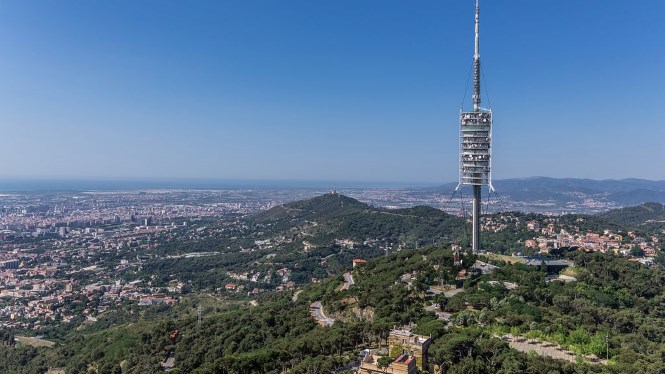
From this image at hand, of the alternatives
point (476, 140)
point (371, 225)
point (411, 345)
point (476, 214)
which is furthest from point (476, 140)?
point (371, 225)

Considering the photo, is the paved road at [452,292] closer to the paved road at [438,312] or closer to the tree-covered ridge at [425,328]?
the tree-covered ridge at [425,328]

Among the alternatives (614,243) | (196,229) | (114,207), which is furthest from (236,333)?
(114,207)

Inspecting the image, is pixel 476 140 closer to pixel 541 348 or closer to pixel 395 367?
pixel 541 348

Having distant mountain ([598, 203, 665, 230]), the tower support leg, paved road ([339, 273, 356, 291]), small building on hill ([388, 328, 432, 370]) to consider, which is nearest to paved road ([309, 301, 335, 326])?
paved road ([339, 273, 356, 291])

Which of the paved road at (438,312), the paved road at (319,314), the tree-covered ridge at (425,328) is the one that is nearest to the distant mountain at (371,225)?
the tree-covered ridge at (425,328)

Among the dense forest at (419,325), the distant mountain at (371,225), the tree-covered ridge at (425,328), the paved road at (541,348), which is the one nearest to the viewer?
the tree-covered ridge at (425,328)

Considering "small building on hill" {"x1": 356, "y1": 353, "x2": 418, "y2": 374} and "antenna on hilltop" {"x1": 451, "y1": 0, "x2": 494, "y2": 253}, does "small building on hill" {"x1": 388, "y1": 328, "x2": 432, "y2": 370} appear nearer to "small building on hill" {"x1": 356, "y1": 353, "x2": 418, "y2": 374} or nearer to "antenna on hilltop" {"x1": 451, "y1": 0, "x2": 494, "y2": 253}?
"small building on hill" {"x1": 356, "y1": 353, "x2": 418, "y2": 374}
